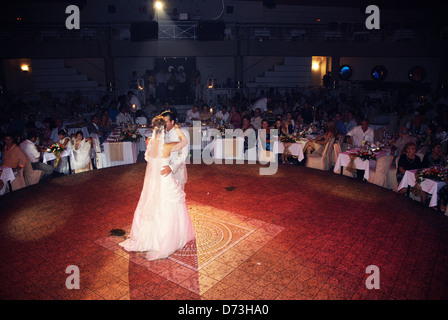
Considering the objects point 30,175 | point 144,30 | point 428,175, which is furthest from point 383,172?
point 144,30

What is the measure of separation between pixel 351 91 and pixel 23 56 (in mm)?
16251

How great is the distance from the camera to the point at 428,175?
626cm

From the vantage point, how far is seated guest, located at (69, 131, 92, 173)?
8.27 meters

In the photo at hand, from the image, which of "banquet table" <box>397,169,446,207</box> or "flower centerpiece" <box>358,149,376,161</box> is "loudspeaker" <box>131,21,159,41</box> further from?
"banquet table" <box>397,169,446,207</box>

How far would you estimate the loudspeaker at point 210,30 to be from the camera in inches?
645

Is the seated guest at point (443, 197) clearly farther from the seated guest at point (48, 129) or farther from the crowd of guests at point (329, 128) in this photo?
the seated guest at point (48, 129)

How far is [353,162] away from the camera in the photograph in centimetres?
786

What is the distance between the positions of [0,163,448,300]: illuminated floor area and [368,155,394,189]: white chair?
10.5 inches

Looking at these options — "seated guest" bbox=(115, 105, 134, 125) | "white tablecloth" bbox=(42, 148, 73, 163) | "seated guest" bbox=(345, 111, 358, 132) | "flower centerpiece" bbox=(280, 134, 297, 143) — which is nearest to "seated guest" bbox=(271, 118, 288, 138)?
"flower centerpiece" bbox=(280, 134, 297, 143)

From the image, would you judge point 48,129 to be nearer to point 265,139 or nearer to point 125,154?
point 125,154

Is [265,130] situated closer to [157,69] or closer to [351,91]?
[351,91]

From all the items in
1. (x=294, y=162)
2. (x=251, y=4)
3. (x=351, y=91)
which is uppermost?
(x=251, y=4)
